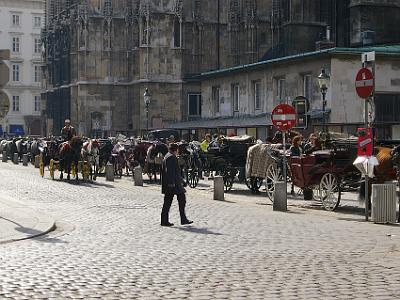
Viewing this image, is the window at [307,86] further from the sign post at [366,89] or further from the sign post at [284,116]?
the sign post at [366,89]

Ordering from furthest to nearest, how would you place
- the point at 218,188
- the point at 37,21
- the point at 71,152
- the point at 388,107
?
the point at 37,21 → the point at 388,107 → the point at 71,152 → the point at 218,188

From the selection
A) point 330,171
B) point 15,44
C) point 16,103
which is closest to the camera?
point 330,171

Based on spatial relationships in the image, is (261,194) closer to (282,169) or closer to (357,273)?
(282,169)

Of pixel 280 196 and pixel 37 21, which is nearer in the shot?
pixel 280 196

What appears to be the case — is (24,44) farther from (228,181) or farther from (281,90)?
(228,181)

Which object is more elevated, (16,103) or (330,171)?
(16,103)

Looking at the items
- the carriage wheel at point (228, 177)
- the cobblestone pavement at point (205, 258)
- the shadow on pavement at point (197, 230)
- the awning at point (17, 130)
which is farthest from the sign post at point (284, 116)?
the awning at point (17, 130)

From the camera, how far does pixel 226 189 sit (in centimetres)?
2605

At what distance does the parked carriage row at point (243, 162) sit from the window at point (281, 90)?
10.3 metres

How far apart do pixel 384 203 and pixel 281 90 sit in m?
27.7

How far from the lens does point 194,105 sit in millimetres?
65500

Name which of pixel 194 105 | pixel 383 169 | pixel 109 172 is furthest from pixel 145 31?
pixel 383 169

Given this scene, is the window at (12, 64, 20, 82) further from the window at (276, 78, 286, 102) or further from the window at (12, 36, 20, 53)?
the window at (276, 78, 286, 102)

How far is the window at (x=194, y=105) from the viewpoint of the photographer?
65.1 metres
